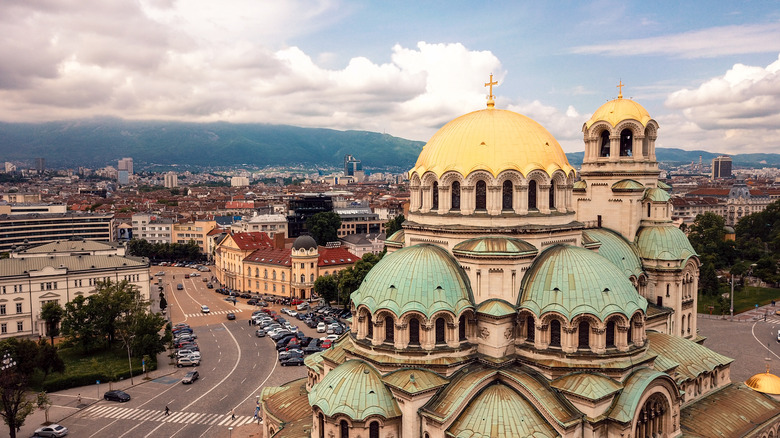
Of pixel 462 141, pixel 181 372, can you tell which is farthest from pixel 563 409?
pixel 181 372

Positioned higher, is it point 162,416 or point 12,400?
point 12,400

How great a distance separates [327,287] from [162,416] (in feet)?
130

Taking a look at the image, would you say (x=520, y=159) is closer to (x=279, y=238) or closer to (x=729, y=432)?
(x=729, y=432)

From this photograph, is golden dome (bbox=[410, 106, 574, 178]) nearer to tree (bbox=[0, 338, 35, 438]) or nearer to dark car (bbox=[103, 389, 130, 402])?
tree (bbox=[0, 338, 35, 438])

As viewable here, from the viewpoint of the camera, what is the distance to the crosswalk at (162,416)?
4328cm

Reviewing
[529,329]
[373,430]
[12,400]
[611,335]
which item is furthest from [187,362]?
[611,335]

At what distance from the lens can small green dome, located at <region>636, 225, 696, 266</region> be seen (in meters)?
43.7

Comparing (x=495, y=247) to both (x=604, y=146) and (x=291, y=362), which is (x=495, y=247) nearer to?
(x=604, y=146)

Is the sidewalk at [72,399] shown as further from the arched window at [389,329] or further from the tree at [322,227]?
the tree at [322,227]

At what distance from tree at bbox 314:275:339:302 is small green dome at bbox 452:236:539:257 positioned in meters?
52.2

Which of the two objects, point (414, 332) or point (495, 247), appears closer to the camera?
point (414, 332)

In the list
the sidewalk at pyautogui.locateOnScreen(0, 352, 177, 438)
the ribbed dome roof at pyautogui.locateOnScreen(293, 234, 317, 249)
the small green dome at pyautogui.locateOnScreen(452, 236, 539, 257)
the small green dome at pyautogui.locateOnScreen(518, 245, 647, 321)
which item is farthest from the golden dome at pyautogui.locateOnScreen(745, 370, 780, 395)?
the ribbed dome roof at pyautogui.locateOnScreen(293, 234, 317, 249)

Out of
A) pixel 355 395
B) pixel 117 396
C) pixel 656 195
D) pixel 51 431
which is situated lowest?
pixel 117 396

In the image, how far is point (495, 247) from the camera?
104ft
